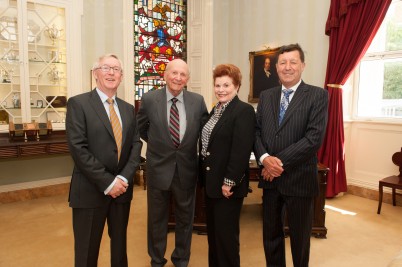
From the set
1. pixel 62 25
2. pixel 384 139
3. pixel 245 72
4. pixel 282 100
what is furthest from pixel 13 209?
pixel 384 139

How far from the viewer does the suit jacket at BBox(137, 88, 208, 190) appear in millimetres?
2266

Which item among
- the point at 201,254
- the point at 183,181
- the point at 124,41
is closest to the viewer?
the point at 183,181

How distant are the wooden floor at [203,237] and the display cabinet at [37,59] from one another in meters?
1.25

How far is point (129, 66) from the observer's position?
5.26 m

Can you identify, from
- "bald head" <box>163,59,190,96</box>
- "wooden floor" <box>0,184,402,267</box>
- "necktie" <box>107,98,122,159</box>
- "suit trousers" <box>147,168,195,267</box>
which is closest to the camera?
"necktie" <box>107,98,122,159</box>

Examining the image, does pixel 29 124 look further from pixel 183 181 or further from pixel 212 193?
pixel 212 193

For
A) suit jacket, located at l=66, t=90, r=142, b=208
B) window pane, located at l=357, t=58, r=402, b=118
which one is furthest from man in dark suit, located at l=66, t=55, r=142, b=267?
window pane, located at l=357, t=58, r=402, b=118

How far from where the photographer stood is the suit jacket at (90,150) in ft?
5.88

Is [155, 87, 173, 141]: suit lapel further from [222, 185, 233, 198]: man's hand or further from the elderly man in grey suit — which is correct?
[222, 185, 233, 198]: man's hand

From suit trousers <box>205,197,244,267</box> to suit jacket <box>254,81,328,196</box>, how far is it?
1.01 ft

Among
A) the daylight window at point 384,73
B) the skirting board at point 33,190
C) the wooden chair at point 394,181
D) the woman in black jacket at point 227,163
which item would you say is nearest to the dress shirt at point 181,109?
the woman in black jacket at point 227,163

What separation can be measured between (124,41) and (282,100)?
3.71 metres

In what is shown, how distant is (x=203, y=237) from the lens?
3146 millimetres

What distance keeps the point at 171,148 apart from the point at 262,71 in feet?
12.9
